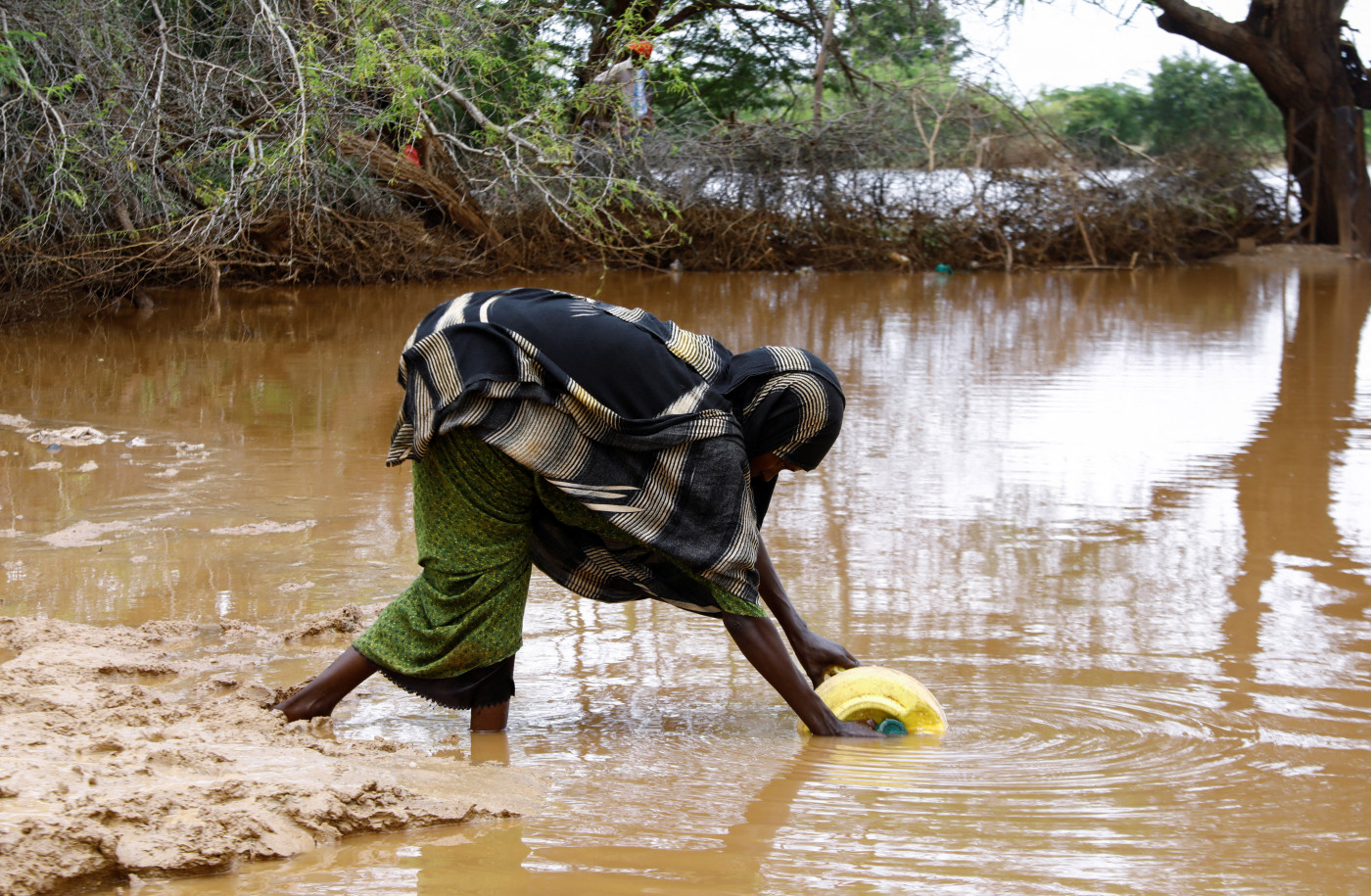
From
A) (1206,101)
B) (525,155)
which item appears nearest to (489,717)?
(525,155)

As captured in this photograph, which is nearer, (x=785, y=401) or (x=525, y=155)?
(x=785, y=401)

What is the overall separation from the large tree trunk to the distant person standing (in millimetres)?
7709

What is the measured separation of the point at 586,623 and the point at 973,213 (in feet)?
39.3

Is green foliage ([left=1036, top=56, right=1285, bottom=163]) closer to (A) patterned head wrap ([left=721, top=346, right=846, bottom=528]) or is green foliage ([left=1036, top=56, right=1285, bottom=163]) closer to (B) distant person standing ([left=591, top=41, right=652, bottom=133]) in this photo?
(B) distant person standing ([left=591, top=41, right=652, bottom=133])

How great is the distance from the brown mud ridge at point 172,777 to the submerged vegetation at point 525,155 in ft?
15.7

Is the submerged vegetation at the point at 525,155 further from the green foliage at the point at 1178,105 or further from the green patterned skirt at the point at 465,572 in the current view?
the green patterned skirt at the point at 465,572

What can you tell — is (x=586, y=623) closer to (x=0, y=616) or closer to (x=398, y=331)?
(x=0, y=616)

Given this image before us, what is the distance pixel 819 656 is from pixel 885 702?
8.5 inches

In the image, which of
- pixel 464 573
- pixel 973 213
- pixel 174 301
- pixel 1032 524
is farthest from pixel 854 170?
pixel 464 573

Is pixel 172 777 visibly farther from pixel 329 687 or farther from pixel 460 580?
pixel 460 580

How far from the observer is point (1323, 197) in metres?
16.0

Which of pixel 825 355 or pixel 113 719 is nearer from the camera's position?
pixel 113 719

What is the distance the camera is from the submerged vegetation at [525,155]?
26.0 feet

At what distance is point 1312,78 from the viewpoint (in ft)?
50.6
